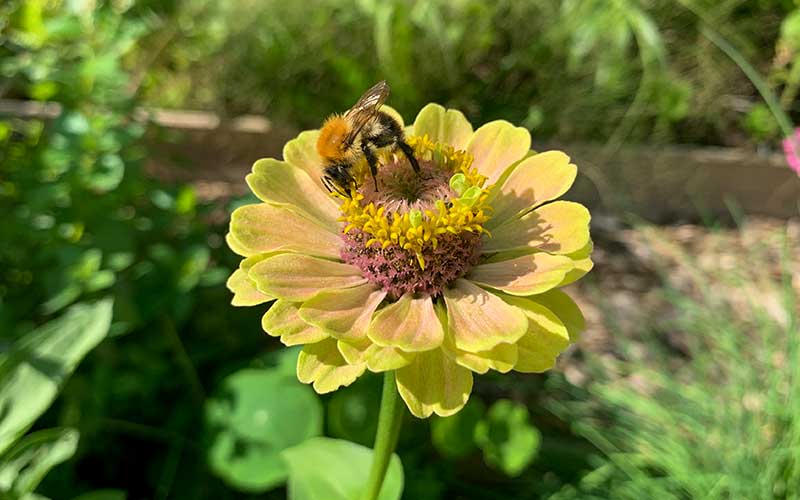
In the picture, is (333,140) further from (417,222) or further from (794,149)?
(794,149)

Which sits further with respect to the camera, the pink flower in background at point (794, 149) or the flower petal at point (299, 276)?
the pink flower in background at point (794, 149)

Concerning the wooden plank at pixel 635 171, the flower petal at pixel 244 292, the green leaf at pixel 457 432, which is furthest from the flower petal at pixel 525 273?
the wooden plank at pixel 635 171

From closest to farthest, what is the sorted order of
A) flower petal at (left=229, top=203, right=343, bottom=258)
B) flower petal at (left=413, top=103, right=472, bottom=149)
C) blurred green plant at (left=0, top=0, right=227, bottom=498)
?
flower petal at (left=229, top=203, right=343, bottom=258) < flower petal at (left=413, top=103, right=472, bottom=149) < blurred green plant at (left=0, top=0, right=227, bottom=498)

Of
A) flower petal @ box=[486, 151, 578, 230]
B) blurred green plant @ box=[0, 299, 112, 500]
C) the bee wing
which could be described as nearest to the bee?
the bee wing

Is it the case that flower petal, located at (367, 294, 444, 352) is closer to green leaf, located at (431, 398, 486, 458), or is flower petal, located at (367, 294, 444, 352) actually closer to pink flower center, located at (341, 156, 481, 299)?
pink flower center, located at (341, 156, 481, 299)

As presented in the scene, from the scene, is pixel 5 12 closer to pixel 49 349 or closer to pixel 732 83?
pixel 49 349

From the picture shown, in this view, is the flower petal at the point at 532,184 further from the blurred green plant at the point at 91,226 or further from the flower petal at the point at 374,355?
the blurred green plant at the point at 91,226
